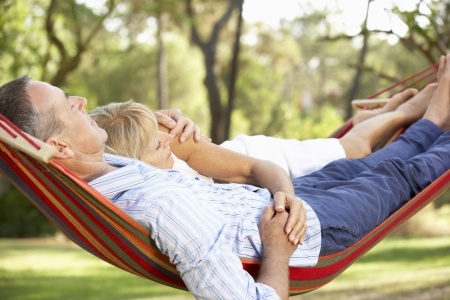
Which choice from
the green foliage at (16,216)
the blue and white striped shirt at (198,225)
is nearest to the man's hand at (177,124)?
the blue and white striped shirt at (198,225)

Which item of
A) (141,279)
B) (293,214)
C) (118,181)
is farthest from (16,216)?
(293,214)

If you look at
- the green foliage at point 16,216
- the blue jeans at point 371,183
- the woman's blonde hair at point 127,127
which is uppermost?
the woman's blonde hair at point 127,127

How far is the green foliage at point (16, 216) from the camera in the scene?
11.5 metres

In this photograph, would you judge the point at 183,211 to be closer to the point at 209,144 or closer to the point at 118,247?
the point at 118,247

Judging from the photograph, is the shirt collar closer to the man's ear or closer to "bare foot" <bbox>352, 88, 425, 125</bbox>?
the man's ear

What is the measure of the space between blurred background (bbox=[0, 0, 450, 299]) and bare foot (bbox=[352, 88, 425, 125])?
4.60ft

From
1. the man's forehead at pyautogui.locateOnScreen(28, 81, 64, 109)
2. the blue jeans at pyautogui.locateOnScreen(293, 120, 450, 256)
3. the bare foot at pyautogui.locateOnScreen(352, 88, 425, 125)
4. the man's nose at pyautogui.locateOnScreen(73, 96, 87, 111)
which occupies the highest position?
the man's forehead at pyautogui.locateOnScreen(28, 81, 64, 109)

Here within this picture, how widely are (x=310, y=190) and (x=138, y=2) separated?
19532 millimetres

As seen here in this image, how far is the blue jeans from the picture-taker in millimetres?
2174

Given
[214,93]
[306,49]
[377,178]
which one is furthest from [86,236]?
[306,49]

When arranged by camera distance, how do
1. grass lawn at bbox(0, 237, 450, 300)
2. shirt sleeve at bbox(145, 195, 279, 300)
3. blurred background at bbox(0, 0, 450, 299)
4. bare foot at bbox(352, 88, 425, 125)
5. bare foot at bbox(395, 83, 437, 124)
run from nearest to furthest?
shirt sleeve at bbox(145, 195, 279, 300)
bare foot at bbox(395, 83, 437, 124)
bare foot at bbox(352, 88, 425, 125)
grass lawn at bbox(0, 237, 450, 300)
blurred background at bbox(0, 0, 450, 299)

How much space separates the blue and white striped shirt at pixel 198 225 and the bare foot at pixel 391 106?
1.18m

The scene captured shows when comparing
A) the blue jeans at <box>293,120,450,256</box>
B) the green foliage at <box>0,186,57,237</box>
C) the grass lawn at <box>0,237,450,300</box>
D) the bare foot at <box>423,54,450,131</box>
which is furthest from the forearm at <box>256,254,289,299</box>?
the green foliage at <box>0,186,57,237</box>

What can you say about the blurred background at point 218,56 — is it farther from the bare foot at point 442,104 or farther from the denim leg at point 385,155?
the denim leg at point 385,155
